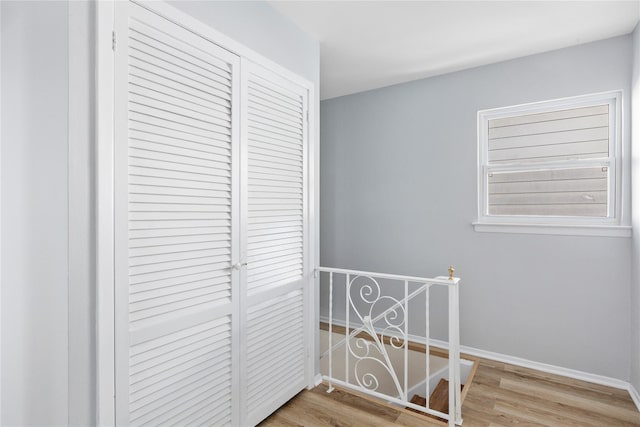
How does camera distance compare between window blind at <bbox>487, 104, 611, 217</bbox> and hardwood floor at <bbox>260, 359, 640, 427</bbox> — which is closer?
hardwood floor at <bbox>260, 359, 640, 427</bbox>

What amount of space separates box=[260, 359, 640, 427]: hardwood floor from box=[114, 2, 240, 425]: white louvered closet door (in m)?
0.55

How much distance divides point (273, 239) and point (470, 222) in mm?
1794

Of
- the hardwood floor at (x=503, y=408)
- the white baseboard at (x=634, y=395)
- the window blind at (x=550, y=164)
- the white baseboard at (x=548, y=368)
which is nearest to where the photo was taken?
the hardwood floor at (x=503, y=408)

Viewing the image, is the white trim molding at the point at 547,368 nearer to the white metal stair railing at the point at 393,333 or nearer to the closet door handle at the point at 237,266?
the white metal stair railing at the point at 393,333

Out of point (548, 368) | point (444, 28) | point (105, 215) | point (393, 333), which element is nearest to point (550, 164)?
point (444, 28)

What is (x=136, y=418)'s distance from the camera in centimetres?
132

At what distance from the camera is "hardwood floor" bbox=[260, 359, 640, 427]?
6.50ft

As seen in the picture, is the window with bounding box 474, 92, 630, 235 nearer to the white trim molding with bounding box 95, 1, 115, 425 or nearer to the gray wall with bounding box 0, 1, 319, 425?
the white trim molding with bounding box 95, 1, 115, 425

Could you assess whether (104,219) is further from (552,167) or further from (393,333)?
(552,167)

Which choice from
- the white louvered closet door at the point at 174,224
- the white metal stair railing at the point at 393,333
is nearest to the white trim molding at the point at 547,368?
the white metal stair railing at the point at 393,333

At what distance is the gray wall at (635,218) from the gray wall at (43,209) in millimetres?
2973

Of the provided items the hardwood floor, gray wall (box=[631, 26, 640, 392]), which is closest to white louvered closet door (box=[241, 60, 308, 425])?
the hardwood floor

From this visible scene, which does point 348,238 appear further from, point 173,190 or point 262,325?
point 173,190

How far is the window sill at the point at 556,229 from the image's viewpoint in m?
2.36
